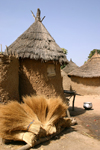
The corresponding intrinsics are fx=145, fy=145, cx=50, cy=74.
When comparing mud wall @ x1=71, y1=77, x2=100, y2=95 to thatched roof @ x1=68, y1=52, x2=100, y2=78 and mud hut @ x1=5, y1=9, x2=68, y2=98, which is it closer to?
thatched roof @ x1=68, y1=52, x2=100, y2=78

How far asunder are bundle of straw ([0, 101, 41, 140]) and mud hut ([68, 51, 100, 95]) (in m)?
10.2

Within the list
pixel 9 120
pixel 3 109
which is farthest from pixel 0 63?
pixel 9 120

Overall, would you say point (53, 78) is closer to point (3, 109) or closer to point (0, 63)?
point (0, 63)

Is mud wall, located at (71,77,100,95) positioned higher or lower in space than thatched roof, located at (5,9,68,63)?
lower

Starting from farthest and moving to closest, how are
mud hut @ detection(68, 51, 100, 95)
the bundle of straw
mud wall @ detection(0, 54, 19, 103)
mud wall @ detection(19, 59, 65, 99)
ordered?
mud hut @ detection(68, 51, 100, 95) < mud wall @ detection(19, 59, 65, 99) < mud wall @ detection(0, 54, 19, 103) < the bundle of straw

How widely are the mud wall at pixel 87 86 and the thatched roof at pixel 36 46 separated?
306 inches

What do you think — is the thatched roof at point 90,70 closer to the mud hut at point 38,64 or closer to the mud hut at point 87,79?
the mud hut at point 87,79

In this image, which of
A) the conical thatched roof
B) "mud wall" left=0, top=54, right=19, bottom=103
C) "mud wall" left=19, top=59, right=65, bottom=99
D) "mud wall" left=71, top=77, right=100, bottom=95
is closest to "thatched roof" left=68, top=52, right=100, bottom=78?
"mud wall" left=71, top=77, right=100, bottom=95

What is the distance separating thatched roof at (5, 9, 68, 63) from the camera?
5.10m

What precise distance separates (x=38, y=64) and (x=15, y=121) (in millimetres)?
2607

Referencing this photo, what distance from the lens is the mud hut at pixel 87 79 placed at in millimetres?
12781

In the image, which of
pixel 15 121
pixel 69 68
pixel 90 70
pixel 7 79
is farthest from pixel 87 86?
pixel 15 121

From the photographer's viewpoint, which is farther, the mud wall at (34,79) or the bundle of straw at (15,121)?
the mud wall at (34,79)

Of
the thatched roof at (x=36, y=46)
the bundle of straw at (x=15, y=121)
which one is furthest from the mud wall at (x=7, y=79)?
the thatched roof at (x=36, y=46)
